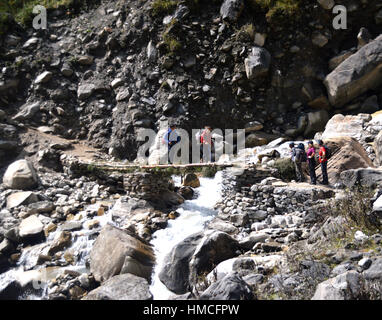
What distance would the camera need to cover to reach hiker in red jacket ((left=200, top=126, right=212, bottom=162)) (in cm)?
1332

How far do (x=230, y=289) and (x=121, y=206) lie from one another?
21.0 ft

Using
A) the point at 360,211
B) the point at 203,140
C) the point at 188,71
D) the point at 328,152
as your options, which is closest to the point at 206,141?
the point at 203,140

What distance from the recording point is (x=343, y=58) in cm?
1513

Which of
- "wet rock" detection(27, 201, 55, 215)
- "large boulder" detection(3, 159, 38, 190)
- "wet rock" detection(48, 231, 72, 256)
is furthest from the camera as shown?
"large boulder" detection(3, 159, 38, 190)

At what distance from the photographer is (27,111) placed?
16891 mm

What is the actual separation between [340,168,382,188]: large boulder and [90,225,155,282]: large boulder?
16.3ft

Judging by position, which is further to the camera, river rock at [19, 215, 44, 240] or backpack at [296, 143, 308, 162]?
backpack at [296, 143, 308, 162]

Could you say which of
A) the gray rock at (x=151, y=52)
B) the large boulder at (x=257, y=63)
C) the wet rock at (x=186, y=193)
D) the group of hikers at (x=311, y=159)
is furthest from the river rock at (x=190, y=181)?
the gray rock at (x=151, y=52)

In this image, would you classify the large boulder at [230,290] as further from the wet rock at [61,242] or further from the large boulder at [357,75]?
the large boulder at [357,75]

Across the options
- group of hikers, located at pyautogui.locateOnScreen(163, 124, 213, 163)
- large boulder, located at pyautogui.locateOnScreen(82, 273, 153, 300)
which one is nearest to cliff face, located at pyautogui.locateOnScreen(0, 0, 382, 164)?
group of hikers, located at pyautogui.locateOnScreen(163, 124, 213, 163)

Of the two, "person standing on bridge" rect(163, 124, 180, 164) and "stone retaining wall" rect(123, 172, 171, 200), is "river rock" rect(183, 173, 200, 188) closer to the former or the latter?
"stone retaining wall" rect(123, 172, 171, 200)

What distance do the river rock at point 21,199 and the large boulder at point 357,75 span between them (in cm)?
1407

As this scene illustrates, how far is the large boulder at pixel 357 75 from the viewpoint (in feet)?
43.1

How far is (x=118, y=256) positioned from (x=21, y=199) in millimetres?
6000
